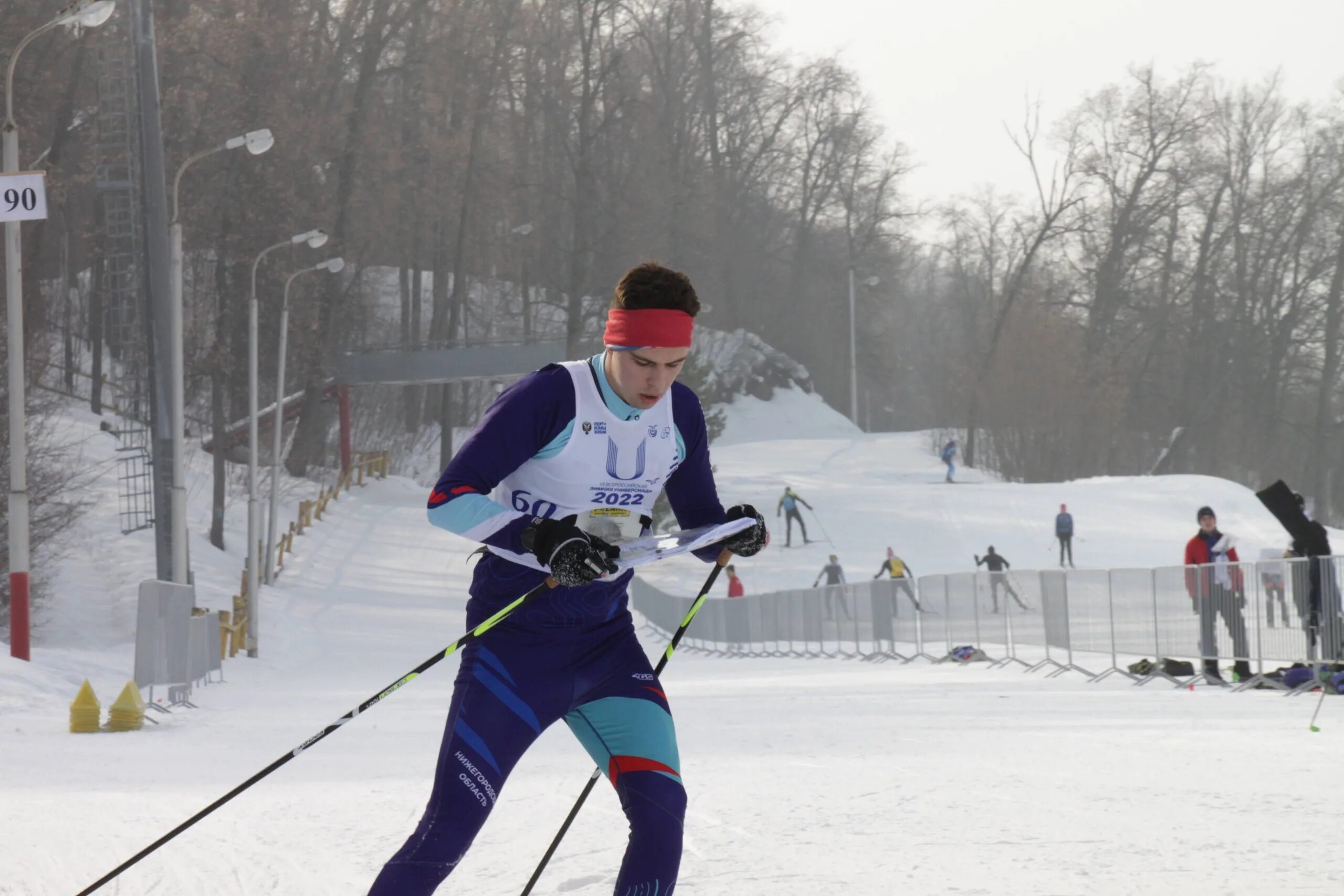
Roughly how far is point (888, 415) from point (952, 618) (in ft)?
279

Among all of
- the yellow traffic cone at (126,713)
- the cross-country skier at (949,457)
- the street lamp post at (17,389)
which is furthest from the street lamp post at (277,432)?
the cross-country skier at (949,457)

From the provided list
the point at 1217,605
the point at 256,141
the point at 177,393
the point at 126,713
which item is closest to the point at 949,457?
the point at 177,393

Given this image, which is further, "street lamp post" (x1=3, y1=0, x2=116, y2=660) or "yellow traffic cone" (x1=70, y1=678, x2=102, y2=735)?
"street lamp post" (x1=3, y1=0, x2=116, y2=660)

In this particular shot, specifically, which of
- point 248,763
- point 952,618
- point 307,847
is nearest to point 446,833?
point 307,847

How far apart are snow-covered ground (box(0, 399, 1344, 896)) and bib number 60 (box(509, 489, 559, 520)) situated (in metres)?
1.84

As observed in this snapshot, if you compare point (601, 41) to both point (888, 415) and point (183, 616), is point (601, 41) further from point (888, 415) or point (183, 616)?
point (888, 415)

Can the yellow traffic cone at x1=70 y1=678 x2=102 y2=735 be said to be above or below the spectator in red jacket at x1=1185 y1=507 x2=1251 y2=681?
below

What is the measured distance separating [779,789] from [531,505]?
415cm

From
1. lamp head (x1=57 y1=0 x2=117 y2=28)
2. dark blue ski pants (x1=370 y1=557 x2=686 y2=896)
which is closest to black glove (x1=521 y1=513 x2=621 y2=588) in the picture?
dark blue ski pants (x1=370 y1=557 x2=686 y2=896)

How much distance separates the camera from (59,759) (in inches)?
419

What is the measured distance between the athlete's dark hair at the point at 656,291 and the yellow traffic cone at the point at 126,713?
10.1 m

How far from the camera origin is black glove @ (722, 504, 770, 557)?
13.8ft

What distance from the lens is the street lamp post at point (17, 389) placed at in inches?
656

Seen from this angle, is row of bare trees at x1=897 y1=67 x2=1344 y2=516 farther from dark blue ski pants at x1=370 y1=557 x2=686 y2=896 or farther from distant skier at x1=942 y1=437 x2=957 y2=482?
dark blue ski pants at x1=370 y1=557 x2=686 y2=896
